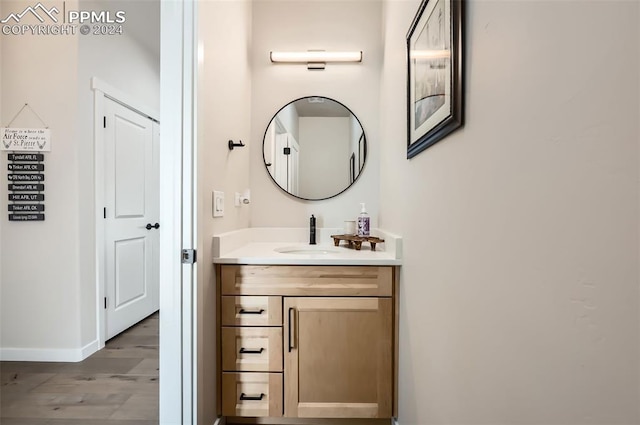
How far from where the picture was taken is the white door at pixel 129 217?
8.70 ft

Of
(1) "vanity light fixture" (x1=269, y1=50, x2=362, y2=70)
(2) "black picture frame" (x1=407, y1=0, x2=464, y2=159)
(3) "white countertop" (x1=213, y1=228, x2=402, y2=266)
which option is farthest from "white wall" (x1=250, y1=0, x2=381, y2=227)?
(2) "black picture frame" (x1=407, y1=0, x2=464, y2=159)

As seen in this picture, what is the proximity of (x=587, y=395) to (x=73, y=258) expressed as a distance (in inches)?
110

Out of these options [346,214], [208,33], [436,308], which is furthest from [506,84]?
[346,214]

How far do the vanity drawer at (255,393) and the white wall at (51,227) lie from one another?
56.7 inches

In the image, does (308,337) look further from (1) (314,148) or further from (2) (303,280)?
(1) (314,148)

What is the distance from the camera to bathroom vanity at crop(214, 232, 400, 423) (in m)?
1.56

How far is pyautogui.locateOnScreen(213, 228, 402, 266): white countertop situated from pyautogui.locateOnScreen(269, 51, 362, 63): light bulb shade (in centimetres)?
113

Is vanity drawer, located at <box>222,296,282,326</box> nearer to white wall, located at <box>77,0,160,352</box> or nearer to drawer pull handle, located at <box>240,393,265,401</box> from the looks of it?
drawer pull handle, located at <box>240,393,265,401</box>

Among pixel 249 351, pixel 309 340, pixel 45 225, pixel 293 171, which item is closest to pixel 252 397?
pixel 249 351

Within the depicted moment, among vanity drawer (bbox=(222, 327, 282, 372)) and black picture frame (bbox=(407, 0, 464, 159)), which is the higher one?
black picture frame (bbox=(407, 0, 464, 159))

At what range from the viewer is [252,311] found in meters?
1.56

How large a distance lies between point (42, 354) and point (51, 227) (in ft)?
2.91

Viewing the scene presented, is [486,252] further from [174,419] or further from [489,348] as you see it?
[174,419]

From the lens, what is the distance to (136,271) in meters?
3.03
